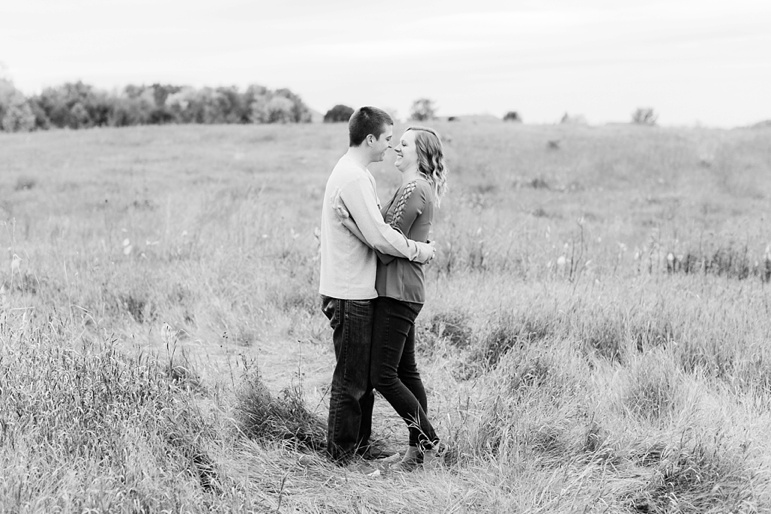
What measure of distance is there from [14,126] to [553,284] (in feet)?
175

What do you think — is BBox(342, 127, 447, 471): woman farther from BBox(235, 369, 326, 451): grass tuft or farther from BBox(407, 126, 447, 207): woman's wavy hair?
BBox(235, 369, 326, 451): grass tuft

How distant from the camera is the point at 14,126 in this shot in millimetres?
50312

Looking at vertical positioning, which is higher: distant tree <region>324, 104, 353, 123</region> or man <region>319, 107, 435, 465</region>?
distant tree <region>324, 104, 353, 123</region>

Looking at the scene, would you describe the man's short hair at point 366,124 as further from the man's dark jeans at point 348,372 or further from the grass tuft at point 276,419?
the grass tuft at point 276,419

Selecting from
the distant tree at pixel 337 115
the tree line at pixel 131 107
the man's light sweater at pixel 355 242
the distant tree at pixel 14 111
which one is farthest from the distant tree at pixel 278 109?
the man's light sweater at pixel 355 242

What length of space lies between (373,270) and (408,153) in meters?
0.68

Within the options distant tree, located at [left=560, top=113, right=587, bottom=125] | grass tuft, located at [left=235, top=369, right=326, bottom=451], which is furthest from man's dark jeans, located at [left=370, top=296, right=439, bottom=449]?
distant tree, located at [left=560, top=113, right=587, bottom=125]

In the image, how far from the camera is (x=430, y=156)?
3807mm

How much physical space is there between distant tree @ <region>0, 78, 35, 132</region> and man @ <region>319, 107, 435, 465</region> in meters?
52.4

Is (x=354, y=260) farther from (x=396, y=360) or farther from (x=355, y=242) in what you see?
(x=396, y=360)

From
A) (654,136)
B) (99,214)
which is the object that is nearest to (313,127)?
(654,136)

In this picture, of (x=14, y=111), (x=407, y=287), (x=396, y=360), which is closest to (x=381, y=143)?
(x=407, y=287)

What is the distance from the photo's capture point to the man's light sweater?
11.7 feet

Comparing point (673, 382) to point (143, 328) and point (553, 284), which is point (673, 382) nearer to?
point (553, 284)
